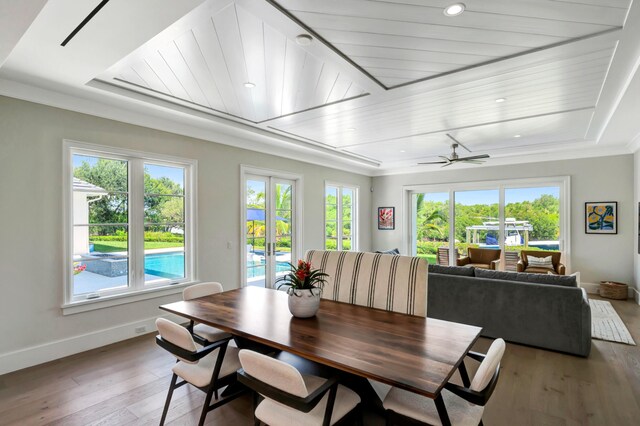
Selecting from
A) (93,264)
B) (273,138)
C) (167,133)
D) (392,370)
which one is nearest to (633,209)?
(273,138)

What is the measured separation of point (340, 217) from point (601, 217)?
481 centimetres

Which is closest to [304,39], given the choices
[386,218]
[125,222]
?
[125,222]

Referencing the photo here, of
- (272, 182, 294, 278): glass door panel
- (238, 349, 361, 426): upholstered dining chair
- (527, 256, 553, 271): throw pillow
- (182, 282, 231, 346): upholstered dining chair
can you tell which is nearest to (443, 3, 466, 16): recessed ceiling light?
(238, 349, 361, 426): upholstered dining chair

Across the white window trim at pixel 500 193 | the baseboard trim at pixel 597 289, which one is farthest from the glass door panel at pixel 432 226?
the baseboard trim at pixel 597 289

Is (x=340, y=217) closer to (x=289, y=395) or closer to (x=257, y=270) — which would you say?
(x=257, y=270)

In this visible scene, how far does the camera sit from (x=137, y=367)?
3006 millimetres

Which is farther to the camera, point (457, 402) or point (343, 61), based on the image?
point (343, 61)

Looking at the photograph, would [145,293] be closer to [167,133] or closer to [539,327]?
[167,133]

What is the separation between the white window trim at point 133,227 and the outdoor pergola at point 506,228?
572 centimetres

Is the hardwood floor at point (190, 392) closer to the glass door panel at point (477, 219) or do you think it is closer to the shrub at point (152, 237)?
the shrub at point (152, 237)

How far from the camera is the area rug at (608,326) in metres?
3.63

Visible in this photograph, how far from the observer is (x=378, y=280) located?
250 cm

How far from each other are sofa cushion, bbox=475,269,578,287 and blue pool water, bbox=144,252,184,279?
12.2ft

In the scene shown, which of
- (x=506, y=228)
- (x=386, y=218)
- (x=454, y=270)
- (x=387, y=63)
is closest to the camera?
(x=387, y=63)
